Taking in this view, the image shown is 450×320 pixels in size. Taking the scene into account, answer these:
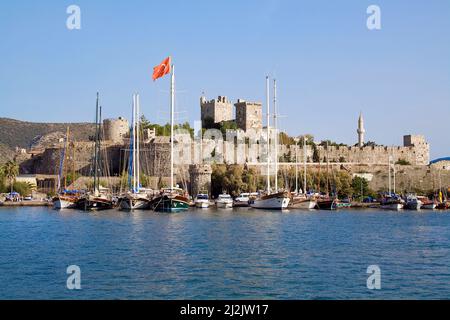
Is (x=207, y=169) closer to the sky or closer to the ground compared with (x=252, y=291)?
closer to the sky

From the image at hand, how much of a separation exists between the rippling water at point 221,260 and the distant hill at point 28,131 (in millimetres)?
81029

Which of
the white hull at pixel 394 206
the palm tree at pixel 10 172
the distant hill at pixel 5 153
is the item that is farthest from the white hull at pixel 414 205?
the distant hill at pixel 5 153

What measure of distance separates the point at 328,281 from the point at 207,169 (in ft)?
112

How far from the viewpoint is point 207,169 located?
156 feet

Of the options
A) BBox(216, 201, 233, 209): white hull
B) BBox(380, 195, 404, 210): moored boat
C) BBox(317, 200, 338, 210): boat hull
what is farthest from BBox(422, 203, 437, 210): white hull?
BBox(216, 201, 233, 209): white hull

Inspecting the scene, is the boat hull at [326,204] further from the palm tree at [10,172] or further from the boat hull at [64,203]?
the palm tree at [10,172]

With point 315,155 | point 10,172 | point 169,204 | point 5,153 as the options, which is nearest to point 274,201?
point 169,204

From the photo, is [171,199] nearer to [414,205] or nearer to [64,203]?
[64,203]

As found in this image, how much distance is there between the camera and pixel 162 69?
34.9 meters

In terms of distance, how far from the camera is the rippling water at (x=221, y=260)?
12609 mm

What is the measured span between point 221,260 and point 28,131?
103 m
